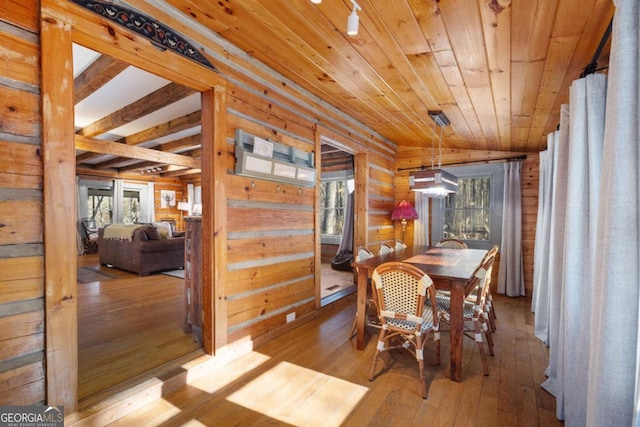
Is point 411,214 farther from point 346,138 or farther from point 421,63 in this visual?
point 421,63

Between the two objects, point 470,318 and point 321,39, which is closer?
point 321,39

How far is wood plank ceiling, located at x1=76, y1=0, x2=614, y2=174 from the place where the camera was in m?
1.66

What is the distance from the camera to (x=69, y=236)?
5.30ft

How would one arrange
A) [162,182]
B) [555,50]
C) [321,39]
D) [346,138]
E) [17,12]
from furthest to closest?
[162,182] < [346,138] < [321,39] < [555,50] < [17,12]

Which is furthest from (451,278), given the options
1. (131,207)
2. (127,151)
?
(131,207)

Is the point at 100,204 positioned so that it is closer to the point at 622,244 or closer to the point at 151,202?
the point at 151,202

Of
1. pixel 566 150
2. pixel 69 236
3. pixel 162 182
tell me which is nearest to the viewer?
pixel 69 236

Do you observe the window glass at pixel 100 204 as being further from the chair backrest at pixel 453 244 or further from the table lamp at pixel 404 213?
the chair backrest at pixel 453 244

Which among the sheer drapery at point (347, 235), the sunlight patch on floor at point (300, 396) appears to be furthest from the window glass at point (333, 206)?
the sunlight patch on floor at point (300, 396)

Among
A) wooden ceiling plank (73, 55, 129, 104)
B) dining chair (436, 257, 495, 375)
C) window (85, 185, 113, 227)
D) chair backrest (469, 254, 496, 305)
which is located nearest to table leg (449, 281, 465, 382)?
dining chair (436, 257, 495, 375)

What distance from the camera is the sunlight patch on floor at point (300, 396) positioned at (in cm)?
184

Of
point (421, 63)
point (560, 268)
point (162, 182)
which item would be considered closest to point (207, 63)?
point (421, 63)

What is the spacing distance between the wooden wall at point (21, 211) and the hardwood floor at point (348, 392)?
639 mm

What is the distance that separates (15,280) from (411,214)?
507cm
